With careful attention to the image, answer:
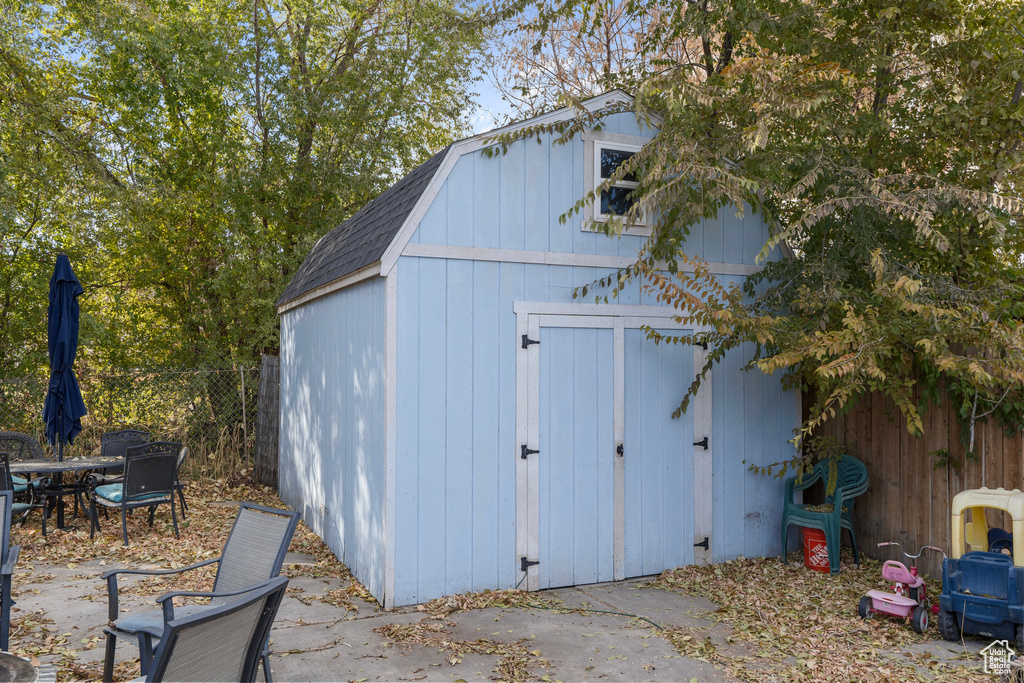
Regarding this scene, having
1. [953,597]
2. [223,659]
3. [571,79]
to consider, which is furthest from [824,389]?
[571,79]

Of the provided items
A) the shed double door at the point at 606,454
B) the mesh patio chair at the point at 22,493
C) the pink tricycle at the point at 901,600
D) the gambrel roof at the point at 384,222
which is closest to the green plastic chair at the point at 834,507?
the shed double door at the point at 606,454

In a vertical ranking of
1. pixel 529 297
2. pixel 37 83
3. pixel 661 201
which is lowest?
pixel 529 297

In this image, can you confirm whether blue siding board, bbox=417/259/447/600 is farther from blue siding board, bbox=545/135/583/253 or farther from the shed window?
the shed window

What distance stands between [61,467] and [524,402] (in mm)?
4607

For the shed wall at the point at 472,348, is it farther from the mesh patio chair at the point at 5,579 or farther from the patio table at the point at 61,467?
the patio table at the point at 61,467

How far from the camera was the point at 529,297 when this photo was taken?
18.6 ft

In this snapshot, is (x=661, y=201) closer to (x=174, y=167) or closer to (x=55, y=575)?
(x=55, y=575)

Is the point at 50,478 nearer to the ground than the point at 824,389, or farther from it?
nearer to the ground

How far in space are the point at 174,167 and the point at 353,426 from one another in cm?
801

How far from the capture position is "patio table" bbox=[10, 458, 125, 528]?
6617 mm

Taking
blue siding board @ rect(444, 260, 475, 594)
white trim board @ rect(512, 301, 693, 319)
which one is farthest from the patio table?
white trim board @ rect(512, 301, 693, 319)

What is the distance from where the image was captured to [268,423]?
9.97 meters

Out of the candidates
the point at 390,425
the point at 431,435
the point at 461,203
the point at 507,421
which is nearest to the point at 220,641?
the point at 390,425

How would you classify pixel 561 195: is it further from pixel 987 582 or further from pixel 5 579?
pixel 5 579
